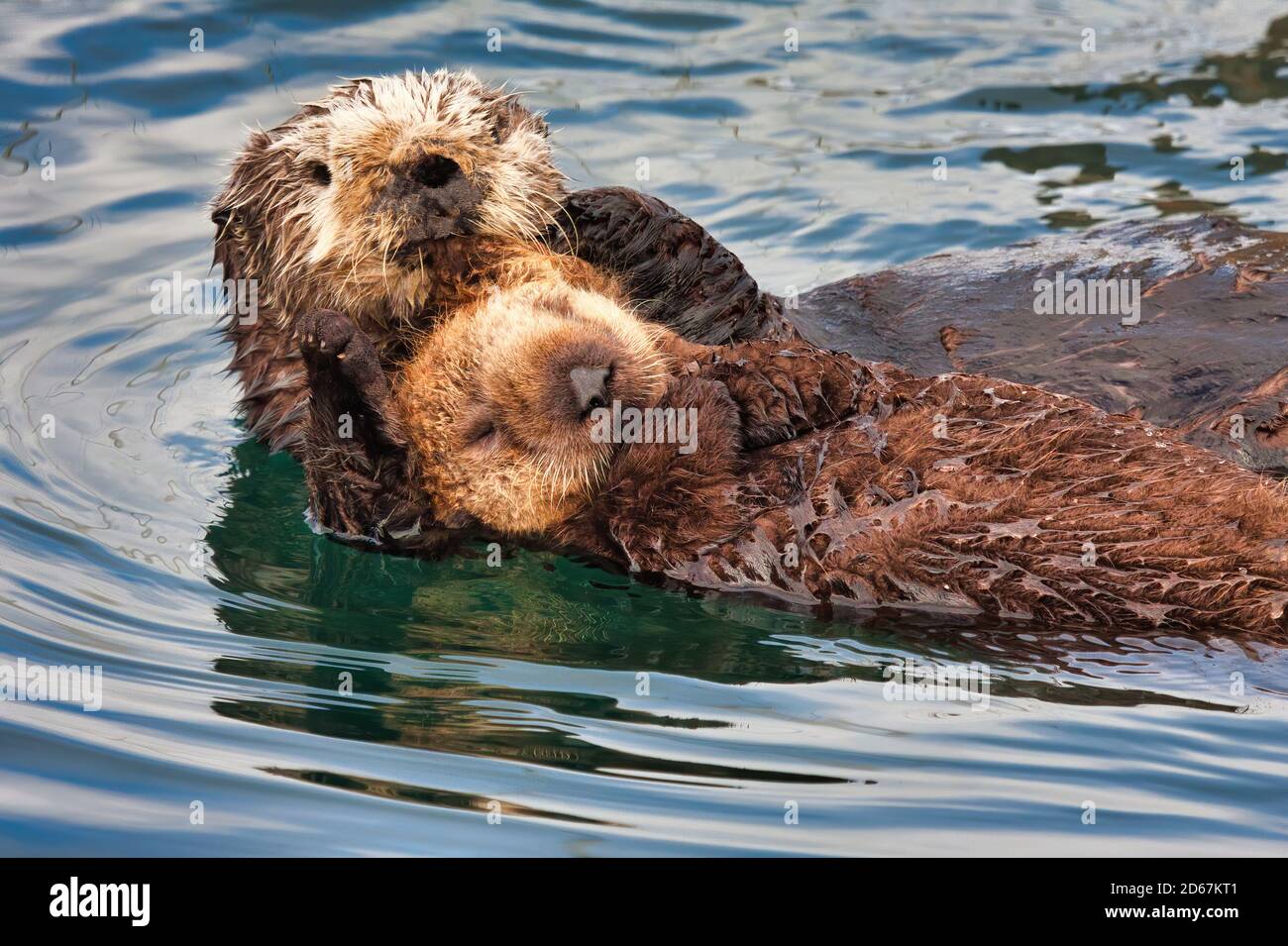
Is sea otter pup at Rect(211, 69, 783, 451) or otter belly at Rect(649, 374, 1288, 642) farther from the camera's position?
sea otter pup at Rect(211, 69, 783, 451)

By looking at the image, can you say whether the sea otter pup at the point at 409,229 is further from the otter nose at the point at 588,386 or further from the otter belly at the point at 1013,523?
the otter belly at the point at 1013,523

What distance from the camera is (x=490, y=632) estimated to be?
4082 millimetres

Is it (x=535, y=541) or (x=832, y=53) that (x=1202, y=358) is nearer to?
(x=535, y=541)

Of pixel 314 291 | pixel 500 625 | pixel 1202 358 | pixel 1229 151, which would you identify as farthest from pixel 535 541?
pixel 1229 151

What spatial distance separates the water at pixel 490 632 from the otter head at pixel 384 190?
83 centimetres

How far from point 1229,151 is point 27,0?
6.85 meters

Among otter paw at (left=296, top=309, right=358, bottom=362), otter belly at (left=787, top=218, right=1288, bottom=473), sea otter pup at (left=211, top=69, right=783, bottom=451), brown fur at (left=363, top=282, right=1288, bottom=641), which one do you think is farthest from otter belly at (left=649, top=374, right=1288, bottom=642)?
otter paw at (left=296, top=309, right=358, bottom=362)

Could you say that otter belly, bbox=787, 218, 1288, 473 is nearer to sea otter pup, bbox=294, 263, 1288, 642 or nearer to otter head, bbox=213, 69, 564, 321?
sea otter pup, bbox=294, 263, 1288, 642

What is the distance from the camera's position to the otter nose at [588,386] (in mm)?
3771

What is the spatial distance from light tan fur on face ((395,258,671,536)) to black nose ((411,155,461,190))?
13.5 inches

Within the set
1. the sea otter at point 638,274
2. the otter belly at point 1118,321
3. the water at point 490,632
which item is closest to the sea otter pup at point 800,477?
the water at point 490,632

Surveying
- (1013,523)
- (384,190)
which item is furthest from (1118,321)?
(384,190)

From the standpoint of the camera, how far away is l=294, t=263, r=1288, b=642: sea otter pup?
142 inches

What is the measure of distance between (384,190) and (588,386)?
77cm
